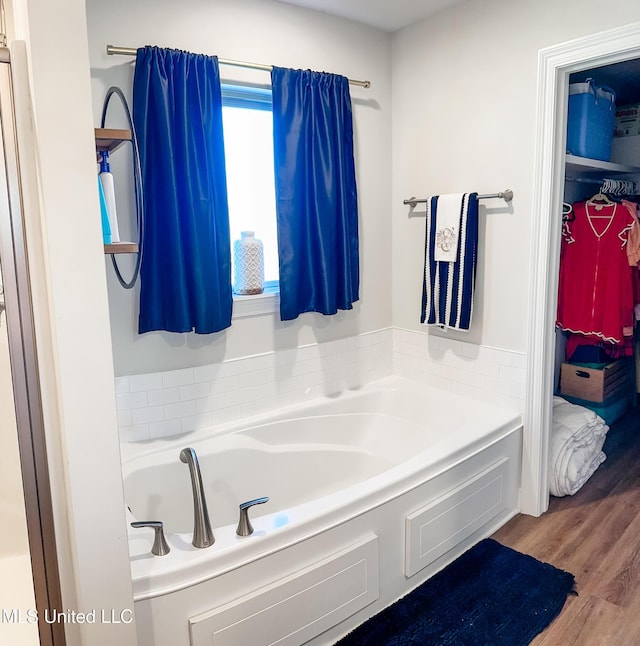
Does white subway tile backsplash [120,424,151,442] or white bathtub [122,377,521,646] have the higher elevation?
white subway tile backsplash [120,424,151,442]

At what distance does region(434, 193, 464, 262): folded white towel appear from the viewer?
8.98ft

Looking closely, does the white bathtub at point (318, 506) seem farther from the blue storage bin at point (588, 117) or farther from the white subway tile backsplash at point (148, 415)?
the blue storage bin at point (588, 117)

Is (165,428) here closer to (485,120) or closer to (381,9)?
(485,120)

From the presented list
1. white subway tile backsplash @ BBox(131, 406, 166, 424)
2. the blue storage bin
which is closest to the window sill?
white subway tile backsplash @ BBox(131, 406, 166, 424)

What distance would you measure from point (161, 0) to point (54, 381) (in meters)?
1.74

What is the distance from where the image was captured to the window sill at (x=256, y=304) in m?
2.63

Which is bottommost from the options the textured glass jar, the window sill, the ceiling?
the window sill

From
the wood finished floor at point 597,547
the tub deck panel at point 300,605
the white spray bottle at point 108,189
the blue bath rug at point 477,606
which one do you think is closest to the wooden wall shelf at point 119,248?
the white spray bottle at point 108,189

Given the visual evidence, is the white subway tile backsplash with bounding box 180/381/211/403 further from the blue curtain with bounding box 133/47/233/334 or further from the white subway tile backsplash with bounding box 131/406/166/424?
the blue curtain with bounding box 133/47/233/334

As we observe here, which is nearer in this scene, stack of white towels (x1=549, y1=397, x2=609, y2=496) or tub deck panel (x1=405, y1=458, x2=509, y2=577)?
tub deck panel (x1=405, y1=458, x2=509, y2=577)

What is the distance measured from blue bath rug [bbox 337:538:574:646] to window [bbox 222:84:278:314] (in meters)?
1.51

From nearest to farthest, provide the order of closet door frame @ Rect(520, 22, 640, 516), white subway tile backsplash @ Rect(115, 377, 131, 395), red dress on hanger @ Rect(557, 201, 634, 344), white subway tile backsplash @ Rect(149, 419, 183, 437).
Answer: closet door frame @ Rect(520, 22, 640, 516)
white subway tile backsplash @ Rect(115, 377, 131, 395)
white subway tile backsplash @ Rect(149, 419, 183, 437)
red dress on hanger @ Rect(557, 201, 634, 344)

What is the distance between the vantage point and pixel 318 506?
1904 millimetres

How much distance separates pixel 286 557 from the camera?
1787mm
